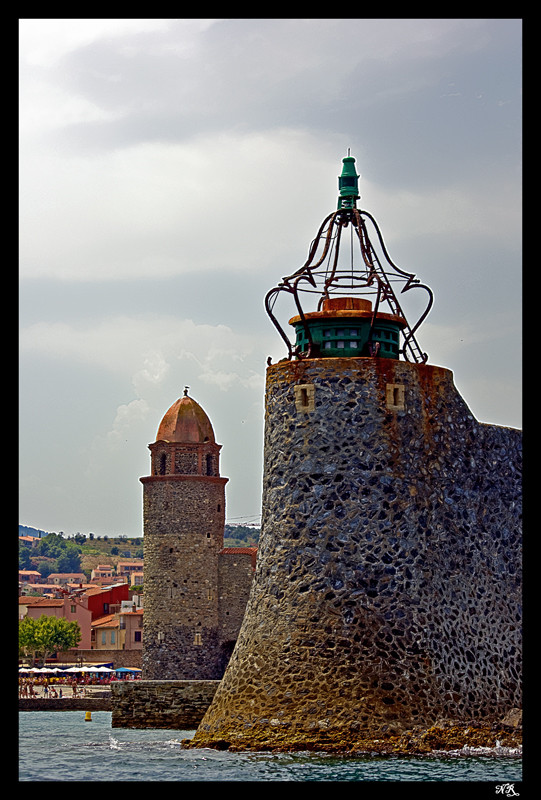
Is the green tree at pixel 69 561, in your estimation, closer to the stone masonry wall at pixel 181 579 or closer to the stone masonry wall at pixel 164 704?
the stone masonry wall at pixel 181 579

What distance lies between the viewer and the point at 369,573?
21.6m

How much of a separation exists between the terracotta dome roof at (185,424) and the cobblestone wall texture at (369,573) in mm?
22850

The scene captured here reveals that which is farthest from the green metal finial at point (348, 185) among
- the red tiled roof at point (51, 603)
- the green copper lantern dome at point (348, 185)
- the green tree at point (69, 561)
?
the green tree at point (69, 561)

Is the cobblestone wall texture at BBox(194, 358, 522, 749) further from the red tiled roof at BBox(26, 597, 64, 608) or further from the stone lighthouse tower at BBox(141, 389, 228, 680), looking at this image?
the red tiled roof at BBox(26, 597, 64, 608)

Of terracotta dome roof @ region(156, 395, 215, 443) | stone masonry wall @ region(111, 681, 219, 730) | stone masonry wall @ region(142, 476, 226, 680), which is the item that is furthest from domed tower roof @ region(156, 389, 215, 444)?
stone masonry wall @ region(111, 681, 219, 730)

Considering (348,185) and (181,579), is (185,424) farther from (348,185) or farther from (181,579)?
(348,185)

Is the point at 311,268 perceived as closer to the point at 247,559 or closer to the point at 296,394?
the point at 296,394

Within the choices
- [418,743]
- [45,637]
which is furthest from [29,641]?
[418,743]

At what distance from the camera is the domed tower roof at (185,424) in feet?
151

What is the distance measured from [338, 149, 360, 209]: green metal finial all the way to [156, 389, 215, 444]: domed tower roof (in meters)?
22.2

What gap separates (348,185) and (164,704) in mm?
11248
